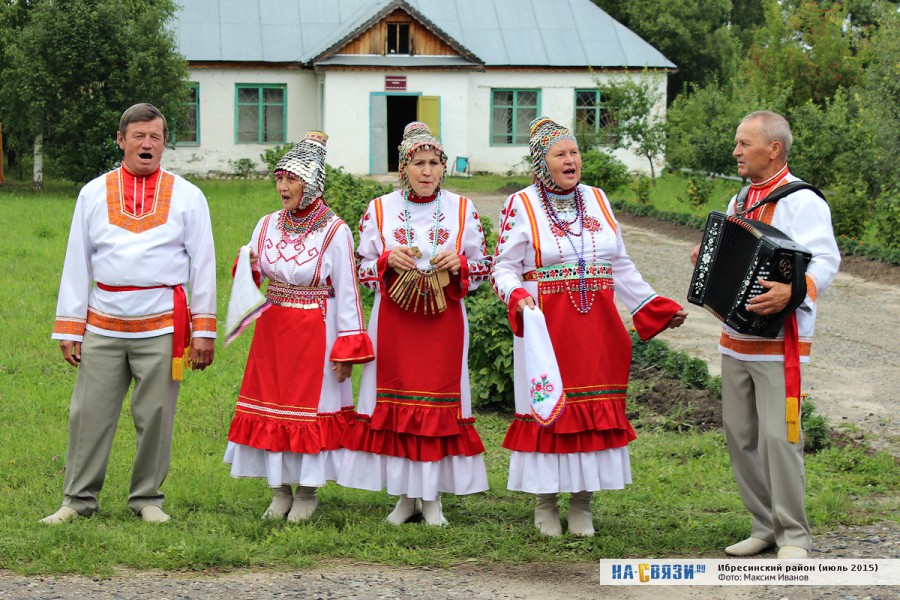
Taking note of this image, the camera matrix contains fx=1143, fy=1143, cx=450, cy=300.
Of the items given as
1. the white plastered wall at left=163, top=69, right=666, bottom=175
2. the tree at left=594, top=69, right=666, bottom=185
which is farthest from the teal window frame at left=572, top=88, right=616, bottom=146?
the tree at left=594, top=69, right=666, bottom=185

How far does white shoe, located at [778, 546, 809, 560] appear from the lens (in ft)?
17.2

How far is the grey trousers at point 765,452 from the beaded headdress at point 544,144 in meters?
1.27

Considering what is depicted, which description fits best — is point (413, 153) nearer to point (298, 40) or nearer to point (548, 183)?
point (548, 183)

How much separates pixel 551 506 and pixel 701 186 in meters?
16.0

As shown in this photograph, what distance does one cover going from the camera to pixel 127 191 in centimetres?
584

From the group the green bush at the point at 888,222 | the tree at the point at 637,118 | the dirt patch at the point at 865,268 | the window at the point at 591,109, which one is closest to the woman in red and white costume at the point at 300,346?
the dirt patch at the point at 865,268

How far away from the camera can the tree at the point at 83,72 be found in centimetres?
2350

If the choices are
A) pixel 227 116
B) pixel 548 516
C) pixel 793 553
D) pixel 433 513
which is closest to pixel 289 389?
pixel 433 513

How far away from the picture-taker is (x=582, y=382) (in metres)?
5.70

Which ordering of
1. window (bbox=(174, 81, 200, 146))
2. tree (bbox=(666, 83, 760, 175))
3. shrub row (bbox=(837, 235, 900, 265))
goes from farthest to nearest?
1. window (bbox=(174, 81, 200, 146))
2. tree (bbox=(666, 83, 760, 175))
3. shrub row (bbox=(837, 235, 900, 265))

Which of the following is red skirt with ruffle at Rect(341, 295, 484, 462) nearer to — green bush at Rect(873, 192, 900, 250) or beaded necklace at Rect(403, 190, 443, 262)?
beaded necklace at Rect(403, 190, 443, 262)

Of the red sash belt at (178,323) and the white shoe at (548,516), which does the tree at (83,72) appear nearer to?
the red sash belt at (178,323)

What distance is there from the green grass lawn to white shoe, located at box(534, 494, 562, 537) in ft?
0.24

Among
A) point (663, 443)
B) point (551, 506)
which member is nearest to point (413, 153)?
point (551, 506)
